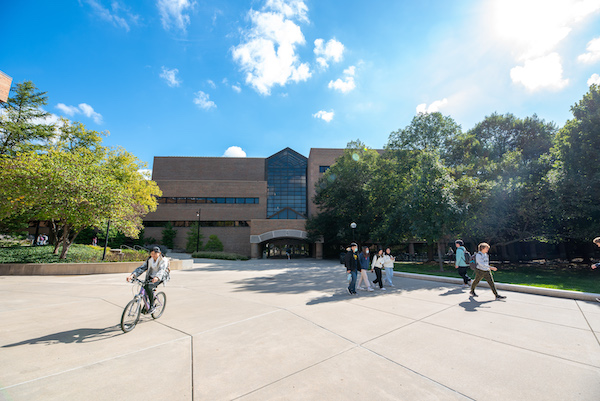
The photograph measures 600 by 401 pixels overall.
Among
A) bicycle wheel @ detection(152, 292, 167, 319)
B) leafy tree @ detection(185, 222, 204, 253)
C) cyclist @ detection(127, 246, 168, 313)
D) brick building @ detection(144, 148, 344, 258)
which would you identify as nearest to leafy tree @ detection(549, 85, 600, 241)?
cyclist @ detection(127, 246, 168, 313)

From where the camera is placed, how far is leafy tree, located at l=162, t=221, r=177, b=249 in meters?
38.0

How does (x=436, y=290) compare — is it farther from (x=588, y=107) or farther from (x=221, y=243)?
(x=221, y=243)

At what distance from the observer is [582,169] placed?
14750 mm

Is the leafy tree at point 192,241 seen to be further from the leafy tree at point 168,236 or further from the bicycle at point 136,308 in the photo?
the bicycle at point 136,308

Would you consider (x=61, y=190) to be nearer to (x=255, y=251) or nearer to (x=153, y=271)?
(x=153, y=271)

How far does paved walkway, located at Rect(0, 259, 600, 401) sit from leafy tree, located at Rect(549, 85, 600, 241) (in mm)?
10837

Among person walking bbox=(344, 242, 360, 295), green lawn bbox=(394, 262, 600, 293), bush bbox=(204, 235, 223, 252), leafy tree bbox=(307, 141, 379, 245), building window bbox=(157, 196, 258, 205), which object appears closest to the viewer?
person walking bbox=(344, 242, 360, 295)

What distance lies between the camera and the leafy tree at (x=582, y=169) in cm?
1416

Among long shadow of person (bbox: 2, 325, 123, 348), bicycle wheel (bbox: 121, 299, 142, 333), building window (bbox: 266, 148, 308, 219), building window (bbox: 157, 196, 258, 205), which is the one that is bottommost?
long shadow of person (bbox: 2, 325, 123, 348)

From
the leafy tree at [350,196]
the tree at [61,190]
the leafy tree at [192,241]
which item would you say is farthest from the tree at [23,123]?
the leafy tree at [350,196]

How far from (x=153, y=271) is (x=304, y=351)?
3.67 metres

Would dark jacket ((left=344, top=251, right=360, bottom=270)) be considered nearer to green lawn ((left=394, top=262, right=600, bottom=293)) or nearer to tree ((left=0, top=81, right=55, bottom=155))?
green lawn ((left=394, top=262, right=600, bottom=293))

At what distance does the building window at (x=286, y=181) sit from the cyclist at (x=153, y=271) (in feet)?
133

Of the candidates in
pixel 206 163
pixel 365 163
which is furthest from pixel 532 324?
pixel 206 163
